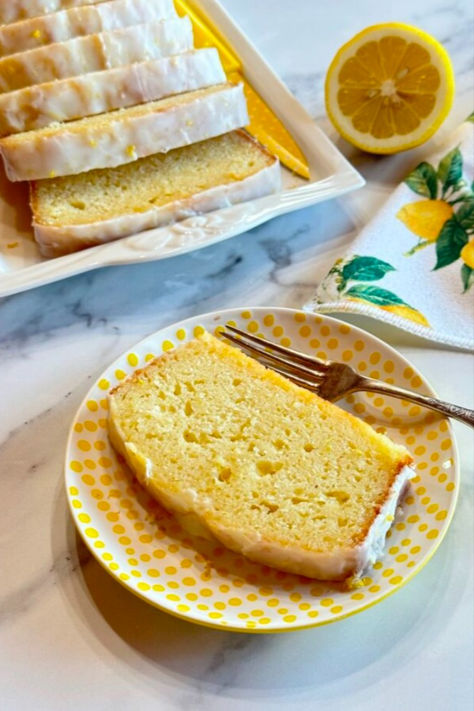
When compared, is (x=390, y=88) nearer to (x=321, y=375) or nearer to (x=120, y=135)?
(x=120, y=135)

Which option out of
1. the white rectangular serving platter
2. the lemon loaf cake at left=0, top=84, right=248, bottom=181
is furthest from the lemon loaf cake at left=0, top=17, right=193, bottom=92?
the white rectangular serving platter

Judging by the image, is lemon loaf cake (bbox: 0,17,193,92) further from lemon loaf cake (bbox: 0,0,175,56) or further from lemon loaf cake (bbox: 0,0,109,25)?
lemon loaf cake (bbox: 0,0,109,25)

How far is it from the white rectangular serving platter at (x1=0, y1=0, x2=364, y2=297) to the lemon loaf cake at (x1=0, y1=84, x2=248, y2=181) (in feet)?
0.49

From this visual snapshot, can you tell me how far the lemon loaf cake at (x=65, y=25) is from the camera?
191cm

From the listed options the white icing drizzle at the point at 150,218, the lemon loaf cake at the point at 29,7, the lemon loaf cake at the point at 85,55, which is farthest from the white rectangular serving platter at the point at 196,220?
the lemon loaf cake at the point at 29,7

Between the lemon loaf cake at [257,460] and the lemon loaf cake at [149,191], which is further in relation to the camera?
the lemon loaf cake at [149,191]

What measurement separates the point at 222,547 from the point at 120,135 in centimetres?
97

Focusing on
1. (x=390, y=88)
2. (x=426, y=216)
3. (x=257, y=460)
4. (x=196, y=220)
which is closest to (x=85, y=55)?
(x=196, y=220)

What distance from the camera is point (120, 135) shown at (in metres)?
1.76

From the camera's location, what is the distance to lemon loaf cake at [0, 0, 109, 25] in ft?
6.52

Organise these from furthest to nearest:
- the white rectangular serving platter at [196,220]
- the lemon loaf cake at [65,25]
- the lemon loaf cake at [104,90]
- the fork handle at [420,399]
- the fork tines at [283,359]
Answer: the lemon loaf cake at [65,25], the lemon loaf cake at [104,90], the white rectangular serving platter at [196,220], the fork tines at [283,359], the fork handle at [420,399]

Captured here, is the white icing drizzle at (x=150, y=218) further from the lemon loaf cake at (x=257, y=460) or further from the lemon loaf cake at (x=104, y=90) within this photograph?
the lemon loaf cake at (x=257, y=460)

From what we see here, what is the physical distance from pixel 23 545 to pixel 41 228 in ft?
2.27

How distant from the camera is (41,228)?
170 centimetres
